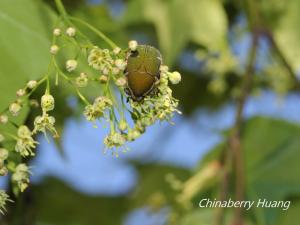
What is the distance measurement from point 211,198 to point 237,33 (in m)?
0.37

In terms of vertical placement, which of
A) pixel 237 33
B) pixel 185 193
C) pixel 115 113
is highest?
pixel 237 33

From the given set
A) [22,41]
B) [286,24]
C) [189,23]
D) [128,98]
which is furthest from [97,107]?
[286,24]

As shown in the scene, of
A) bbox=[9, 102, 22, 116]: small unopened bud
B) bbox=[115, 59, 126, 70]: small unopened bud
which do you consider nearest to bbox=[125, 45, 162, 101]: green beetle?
bbox=[115, 59, 126, 70]: small unopened bud

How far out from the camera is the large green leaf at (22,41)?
849 mm

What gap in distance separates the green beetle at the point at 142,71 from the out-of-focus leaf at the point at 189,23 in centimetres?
66

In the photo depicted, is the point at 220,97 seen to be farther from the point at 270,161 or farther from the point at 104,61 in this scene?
the point at 104,61

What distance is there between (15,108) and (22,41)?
18cm

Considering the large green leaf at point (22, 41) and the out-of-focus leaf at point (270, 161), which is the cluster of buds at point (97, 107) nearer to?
the large green leaf at point (22, 41)

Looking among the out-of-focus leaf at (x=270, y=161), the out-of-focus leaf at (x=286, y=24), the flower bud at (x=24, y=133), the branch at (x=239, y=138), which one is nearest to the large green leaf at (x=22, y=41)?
the flower bud at (x=24, y=133)

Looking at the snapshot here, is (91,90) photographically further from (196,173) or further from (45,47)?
(196,173)

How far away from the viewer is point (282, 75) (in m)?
1.54

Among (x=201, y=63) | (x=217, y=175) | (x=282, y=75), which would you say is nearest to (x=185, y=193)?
(x=217, y=175)

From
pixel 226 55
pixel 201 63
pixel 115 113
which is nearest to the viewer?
pixel 115 113

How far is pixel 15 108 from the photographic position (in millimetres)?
731
